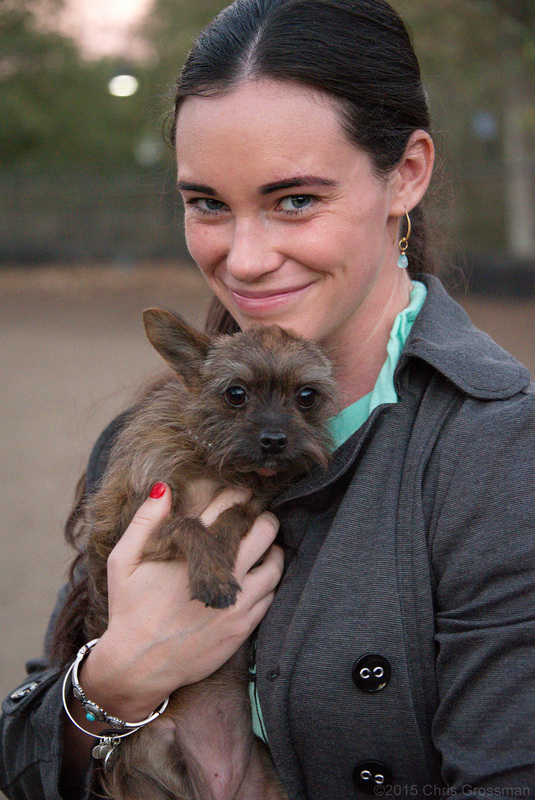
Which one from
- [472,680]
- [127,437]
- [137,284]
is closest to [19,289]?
[137,284]

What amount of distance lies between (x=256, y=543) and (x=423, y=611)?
76cm

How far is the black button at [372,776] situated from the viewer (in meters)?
2.37

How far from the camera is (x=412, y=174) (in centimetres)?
309

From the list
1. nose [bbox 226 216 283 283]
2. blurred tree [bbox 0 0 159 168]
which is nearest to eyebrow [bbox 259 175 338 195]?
nose [bbox 226 216 283 283]

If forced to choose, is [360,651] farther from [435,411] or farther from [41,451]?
[41,451]

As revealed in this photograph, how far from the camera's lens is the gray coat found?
2178 mm

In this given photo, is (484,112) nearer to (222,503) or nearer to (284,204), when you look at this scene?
(284,204)

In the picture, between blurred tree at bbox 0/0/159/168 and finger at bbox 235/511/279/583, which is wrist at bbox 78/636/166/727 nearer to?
finger at bbox 235/511/279/583

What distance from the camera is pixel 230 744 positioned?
118 inches

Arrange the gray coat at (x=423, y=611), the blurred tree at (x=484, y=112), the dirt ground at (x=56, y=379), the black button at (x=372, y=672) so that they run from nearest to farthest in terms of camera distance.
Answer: the gray coat at (x=423, y=611) → the black button at (x=372, y=672) → the dirt ground at (x=56, y=379) → the blurred tree at (x=484, y=112)

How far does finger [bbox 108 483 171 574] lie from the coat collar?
3.37 ft

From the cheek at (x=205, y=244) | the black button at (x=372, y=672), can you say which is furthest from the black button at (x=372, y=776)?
the cheek at (x=205, y=244)

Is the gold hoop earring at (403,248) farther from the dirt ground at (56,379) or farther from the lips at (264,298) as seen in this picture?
the dirt ground at (56,379)

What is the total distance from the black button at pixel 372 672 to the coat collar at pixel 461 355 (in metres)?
0.87
